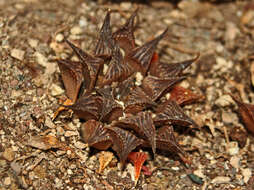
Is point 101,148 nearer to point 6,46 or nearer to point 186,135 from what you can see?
point 186,135

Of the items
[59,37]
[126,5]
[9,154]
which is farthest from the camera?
[126,5]

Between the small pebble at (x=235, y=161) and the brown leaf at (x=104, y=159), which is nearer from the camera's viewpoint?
the brown leaf at (x=104, y=159)

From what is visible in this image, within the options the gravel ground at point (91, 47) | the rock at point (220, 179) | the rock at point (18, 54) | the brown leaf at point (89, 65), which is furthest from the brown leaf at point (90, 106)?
the rock at point (220, 179)

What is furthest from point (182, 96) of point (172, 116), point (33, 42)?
point (33, 42)

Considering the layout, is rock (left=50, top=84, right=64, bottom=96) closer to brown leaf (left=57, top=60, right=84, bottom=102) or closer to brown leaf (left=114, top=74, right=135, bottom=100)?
brown leaf (left=57, top=60, right=84, bottom=102)

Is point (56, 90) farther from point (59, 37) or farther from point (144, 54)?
point (144, 54)

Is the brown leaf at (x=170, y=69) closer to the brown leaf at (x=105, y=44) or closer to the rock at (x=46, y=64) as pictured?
the brown leaf at (x=105, y=44)
